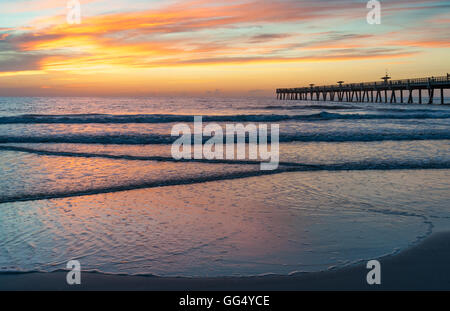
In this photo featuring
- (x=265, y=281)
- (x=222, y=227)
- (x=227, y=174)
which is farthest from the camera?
(x=227, y=174)

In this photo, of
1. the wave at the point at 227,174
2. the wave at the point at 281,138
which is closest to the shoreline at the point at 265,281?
the wave at the point at 227,174

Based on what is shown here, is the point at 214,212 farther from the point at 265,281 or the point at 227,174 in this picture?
the point at 227,174

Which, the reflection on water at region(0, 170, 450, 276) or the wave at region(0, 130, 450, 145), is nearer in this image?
the reflection on water at region(0, 170, 450, 276)

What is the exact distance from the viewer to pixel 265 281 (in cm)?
391

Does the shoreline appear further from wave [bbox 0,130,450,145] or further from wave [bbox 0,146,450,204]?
wave [bbox 0,130,450,145]

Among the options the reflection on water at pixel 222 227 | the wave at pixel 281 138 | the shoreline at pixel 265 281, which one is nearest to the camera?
the shoreline at pixel 265 281

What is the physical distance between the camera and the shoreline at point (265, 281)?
3820 millimetres

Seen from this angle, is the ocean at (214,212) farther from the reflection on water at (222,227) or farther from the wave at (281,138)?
the wave at (281,138)

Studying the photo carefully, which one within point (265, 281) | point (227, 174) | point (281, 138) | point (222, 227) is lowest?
point (265, 281)

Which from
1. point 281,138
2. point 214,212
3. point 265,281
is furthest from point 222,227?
point 281,138

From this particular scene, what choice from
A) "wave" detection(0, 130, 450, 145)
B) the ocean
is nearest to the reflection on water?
the ocean

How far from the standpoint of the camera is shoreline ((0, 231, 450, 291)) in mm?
3820
